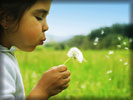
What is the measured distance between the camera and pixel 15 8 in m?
1.09

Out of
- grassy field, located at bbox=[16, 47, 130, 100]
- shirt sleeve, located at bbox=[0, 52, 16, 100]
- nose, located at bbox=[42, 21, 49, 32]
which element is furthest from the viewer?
grassy field, located at bbox=[16, 47, 130, 100]

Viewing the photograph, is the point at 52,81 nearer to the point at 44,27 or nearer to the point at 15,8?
the point at 44,27

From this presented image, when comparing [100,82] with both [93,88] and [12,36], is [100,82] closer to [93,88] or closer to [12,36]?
[93,88]

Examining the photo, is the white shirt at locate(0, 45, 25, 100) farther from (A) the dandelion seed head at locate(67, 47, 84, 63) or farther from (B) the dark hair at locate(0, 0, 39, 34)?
(A) the dandelion seed head at locate(67, 47, 84, 63)

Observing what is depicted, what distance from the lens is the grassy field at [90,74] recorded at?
2.18 m

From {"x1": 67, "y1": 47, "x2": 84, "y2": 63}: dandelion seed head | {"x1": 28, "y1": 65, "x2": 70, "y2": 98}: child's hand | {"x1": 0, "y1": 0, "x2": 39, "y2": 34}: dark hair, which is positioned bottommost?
{"x1": 28, "y1": 65, "x2": 70, "y2": 98}: child's hand

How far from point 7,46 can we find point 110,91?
1234mm

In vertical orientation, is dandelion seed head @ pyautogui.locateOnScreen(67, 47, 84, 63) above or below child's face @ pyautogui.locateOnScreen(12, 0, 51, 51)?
below

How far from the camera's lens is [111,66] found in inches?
97.7

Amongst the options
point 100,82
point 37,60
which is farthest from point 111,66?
point 37,60

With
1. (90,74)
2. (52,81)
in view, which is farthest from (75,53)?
(90,74)

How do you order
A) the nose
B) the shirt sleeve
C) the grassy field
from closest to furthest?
the shirt sleeve → the nose → the grassy field

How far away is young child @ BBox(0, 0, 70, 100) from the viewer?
3.57 feet

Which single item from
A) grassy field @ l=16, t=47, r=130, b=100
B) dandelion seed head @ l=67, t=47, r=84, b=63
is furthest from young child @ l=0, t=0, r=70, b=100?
grassy field @ l=16, t=47, r=130, b=100
